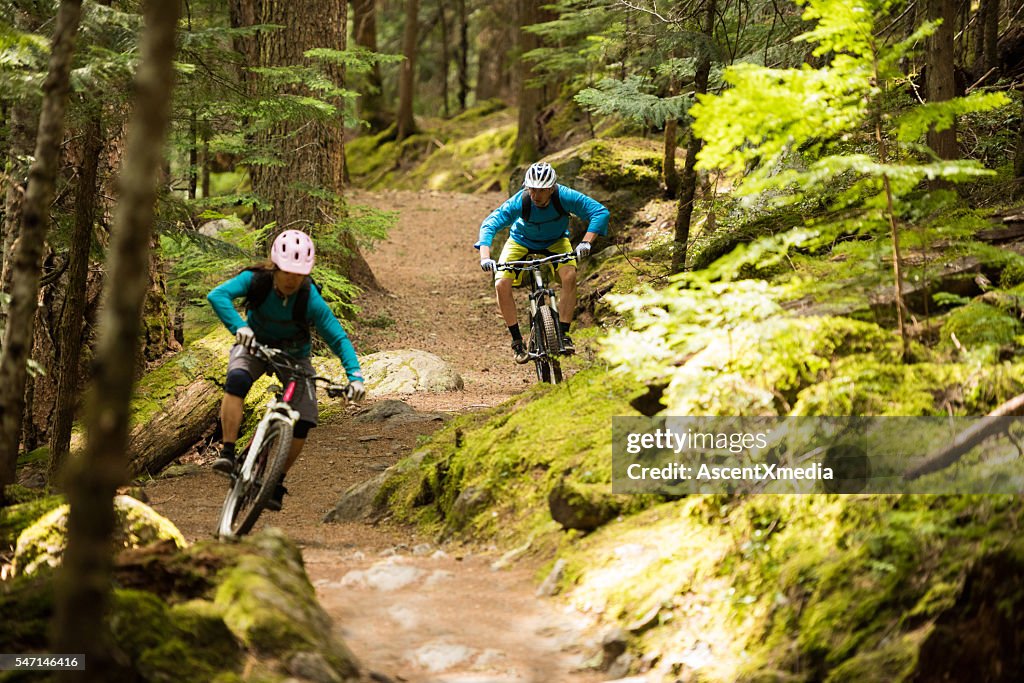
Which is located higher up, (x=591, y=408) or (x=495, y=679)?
(x=591, y=408)

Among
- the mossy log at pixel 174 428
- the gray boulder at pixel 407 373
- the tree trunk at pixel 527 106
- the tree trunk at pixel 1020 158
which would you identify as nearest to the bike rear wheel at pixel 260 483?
the mossy log at pixel 174 428

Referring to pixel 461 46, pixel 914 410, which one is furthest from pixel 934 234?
pixel 461 46

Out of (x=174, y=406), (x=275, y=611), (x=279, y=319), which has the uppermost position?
(x=279, y=319)

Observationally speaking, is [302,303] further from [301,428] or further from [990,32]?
[990,32]

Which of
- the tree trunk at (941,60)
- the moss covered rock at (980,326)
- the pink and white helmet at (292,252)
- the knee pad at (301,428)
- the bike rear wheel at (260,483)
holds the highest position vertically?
the tree trunk at (941,60)

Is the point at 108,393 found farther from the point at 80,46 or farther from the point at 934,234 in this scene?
the point at 80,46

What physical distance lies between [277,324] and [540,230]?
357cm

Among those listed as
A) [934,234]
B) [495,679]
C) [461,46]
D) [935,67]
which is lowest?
[495,679]

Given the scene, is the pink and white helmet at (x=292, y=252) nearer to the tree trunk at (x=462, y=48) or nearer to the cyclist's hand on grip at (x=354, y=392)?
the cyclist's hand on grip at (x=354, y=392)

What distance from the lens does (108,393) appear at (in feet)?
9.45

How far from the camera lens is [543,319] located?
9.15 meters

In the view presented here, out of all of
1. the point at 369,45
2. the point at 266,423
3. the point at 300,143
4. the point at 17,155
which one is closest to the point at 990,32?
the point at 266,423

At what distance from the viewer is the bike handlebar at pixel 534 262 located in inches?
358

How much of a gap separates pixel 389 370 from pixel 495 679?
367 inches
